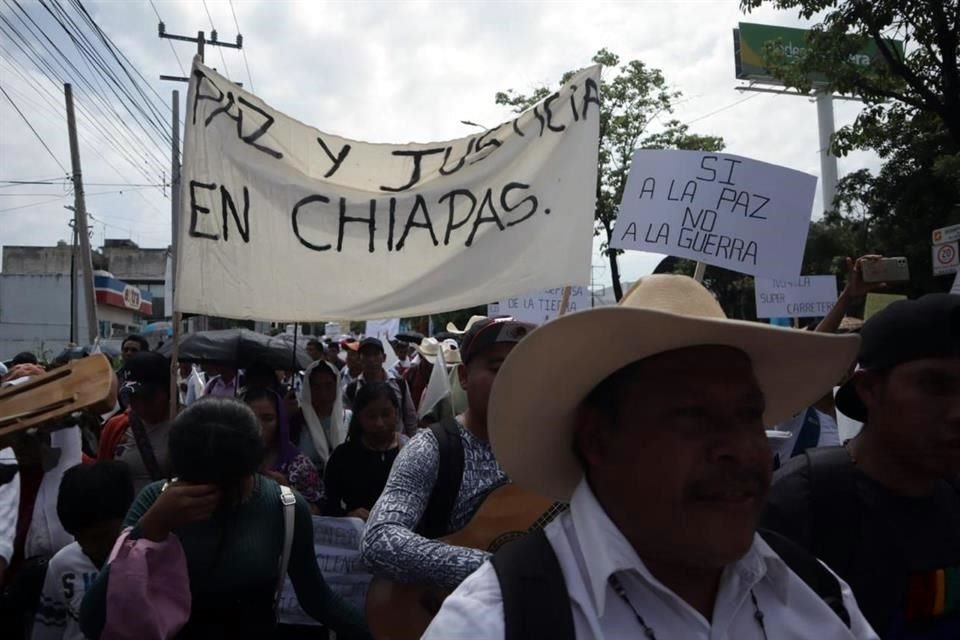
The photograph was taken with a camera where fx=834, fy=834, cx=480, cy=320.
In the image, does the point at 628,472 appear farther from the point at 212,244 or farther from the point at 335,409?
the point at 335,409

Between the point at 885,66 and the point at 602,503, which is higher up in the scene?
the point at 885,66

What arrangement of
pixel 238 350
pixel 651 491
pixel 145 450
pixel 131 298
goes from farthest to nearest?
pixel 131 298 < pixel 238 350 < pixel 145 450 < pixel 651 491

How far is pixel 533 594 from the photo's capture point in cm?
131

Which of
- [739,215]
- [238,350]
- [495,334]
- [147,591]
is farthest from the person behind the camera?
[238,350]

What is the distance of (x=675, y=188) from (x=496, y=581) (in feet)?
11.7

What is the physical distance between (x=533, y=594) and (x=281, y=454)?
299 cm

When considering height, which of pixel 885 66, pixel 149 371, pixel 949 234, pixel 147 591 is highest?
pixel 885 66

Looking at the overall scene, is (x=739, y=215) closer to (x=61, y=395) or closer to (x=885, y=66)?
(x=61, y=395)

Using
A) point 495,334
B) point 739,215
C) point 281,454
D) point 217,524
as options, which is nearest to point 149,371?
point 281,454

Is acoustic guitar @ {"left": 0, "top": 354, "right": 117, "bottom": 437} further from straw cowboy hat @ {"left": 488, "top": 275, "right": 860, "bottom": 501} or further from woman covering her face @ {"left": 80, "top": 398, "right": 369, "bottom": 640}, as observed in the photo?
straw cowboy hat @ {"left": 488, "top": 275, "right": 860, "bottom": 501}

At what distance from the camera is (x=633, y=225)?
4.64 metres

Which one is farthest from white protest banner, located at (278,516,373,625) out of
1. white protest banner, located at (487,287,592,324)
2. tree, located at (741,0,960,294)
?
tree, located at (741,0,960,294)

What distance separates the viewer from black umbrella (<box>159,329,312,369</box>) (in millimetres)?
4809

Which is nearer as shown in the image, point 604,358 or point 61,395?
point 604,358
